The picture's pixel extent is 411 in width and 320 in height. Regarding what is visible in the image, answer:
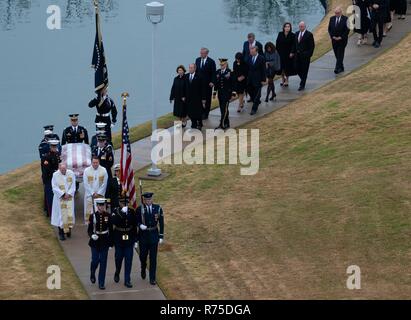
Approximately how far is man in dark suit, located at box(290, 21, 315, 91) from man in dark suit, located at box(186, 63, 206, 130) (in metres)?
3.68

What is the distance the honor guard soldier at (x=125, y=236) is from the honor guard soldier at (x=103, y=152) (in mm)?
3747

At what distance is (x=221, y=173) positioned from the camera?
25.4 metres

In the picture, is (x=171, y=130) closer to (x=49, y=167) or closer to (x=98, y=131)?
(x=98, y=131)

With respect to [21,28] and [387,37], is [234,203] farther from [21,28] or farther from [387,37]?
[21,28]

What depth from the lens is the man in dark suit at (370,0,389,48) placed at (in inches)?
1332

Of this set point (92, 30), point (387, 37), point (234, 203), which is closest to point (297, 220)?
point (234, 203)

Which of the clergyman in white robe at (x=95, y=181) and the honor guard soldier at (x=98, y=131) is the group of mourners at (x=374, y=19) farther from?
the clergyman in white robe at (x=95, y=181)

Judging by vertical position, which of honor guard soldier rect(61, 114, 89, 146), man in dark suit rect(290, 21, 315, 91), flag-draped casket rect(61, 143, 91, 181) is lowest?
flag-draped casket rect(61, 143, 91, 181)

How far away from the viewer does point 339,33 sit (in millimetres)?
32031

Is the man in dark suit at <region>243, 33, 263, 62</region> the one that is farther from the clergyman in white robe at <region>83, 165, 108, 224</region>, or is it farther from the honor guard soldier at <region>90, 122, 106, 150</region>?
the clergyman in white robe at <region>83, 165, 108, 224</region>

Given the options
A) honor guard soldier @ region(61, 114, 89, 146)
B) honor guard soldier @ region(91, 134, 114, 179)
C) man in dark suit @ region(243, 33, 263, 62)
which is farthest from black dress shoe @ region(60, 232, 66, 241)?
man in dark suit @ region(243, 33, 263, 62)

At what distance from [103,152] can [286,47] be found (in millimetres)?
9434

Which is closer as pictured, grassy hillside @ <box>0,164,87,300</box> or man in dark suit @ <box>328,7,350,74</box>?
grassy hillside @ <box>0,164,87,300</box>

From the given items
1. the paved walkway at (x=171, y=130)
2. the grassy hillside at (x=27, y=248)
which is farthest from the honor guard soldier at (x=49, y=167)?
the paved walkway at (x=171, y=130)
